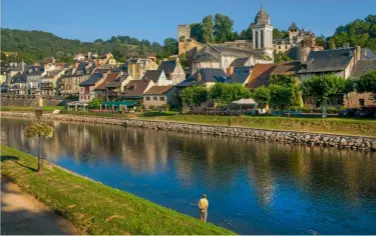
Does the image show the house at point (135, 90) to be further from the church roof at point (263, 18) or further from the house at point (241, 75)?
the church roof at point (263, 18)

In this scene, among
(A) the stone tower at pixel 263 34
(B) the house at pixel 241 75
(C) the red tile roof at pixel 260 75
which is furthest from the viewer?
(A) the stone tower at pixel 263 34

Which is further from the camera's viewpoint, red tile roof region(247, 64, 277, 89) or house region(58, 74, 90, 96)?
house region(58, 74, 90, 96)

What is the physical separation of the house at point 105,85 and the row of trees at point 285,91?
87.0 ft

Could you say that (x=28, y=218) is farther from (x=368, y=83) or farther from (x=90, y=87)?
(x=90, y=87)

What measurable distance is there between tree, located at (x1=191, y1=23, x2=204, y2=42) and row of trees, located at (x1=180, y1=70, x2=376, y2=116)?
76385 millimetres

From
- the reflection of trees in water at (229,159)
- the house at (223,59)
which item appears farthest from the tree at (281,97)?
the house at (223,59)

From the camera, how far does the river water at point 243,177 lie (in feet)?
62.3

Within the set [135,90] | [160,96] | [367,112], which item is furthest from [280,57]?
[367,112]

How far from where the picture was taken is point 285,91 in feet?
165

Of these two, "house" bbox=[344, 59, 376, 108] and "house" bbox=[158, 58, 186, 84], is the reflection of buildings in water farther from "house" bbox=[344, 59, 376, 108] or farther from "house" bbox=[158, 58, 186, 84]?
"house" bbox=[158, 58, 186, 84]

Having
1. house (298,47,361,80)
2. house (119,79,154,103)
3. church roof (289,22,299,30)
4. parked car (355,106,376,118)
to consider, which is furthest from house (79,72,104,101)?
church roof (289,22,299,30)

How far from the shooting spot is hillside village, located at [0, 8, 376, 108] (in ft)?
184

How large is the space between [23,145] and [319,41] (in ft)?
283

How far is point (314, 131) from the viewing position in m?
41.8
